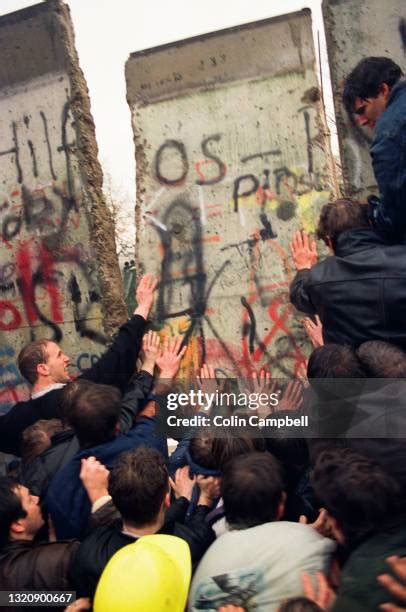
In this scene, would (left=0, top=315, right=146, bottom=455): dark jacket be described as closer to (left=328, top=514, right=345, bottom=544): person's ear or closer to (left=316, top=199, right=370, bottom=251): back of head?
(left=316, top=199, right=370, bottom=251): back of head

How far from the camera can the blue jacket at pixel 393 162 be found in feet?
10.5

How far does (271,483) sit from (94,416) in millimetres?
1005

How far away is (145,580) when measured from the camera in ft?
7.86

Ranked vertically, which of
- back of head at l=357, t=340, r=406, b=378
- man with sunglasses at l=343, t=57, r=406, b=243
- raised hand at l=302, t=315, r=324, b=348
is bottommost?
back of head at l=357, t=340, r=406, b=378

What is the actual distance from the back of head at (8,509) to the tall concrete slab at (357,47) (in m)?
2.75

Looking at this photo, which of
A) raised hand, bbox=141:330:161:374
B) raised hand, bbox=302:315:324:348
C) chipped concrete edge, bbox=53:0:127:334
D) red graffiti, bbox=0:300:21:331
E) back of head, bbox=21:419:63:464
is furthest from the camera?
red graffiti, bbox=0:300:21:331

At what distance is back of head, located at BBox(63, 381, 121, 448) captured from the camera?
10.7 feet

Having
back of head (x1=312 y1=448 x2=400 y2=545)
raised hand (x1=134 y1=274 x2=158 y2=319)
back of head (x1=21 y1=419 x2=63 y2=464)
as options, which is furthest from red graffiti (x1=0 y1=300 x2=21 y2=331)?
back of head (x1=312 y1=448 x2=400 y2=545)

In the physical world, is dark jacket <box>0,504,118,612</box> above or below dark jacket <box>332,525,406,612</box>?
below

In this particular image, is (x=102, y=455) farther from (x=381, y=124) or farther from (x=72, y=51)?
(x=72, y=51)

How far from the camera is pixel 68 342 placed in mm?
5430

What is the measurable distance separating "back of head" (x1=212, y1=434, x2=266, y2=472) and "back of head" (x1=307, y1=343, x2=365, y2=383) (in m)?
0.45

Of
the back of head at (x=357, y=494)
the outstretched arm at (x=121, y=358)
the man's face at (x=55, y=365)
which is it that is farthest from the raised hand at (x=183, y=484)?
the man's face at (x=55, y=365)

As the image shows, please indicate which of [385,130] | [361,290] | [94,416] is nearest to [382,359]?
[361,290]
